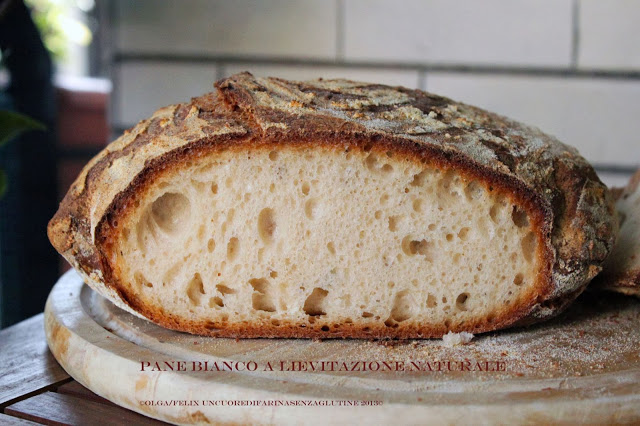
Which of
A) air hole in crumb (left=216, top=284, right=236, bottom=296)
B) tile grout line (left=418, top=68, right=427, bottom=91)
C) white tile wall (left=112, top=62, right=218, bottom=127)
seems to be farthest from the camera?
white tile wall (left=112, top=62, right=218, bottom=127)

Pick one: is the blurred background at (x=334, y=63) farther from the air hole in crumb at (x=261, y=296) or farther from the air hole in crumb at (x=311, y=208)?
the air hole in crumb at (x=311, y=208)

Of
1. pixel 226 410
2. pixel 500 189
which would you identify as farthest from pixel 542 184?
pixel 226 410

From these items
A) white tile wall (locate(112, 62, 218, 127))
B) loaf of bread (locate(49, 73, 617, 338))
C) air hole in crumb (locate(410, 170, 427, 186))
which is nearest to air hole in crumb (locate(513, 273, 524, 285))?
loaf of bread (locate(49, 73, 617, 338))

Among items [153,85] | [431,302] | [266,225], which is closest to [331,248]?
[266,225]

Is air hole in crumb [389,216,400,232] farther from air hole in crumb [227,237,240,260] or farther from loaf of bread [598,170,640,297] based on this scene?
loaf of bread [598,170,640,297]

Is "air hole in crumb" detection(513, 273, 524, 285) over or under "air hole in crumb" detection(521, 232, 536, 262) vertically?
under

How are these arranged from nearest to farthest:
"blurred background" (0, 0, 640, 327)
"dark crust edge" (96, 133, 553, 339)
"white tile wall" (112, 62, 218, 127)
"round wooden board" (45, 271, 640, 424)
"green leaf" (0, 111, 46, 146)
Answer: "round wooden board" (45, 271, 640, 424)
"dark crust edge" (96, 133, 553, 339)
"green leaf" (0, 111, 46, 146)
"blurred background" (0, 0, 640, 327)
"white tile wall" (112, 62, 218, 127)

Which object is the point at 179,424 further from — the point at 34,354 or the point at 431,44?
the point at 431,44
